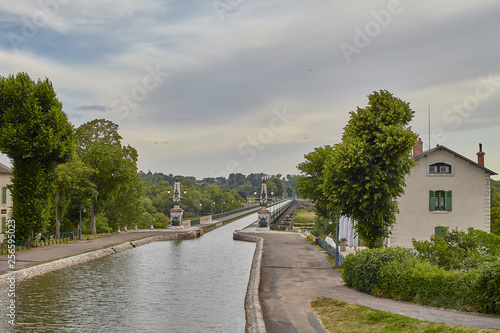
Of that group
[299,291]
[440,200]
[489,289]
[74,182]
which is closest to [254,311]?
[299,291]

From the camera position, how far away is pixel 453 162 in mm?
35500

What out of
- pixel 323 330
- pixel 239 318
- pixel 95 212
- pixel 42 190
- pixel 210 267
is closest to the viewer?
pixel 323 330

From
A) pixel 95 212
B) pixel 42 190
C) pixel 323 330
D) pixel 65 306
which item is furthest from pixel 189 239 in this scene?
pixel 323 330

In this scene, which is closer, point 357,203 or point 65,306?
point 65,306

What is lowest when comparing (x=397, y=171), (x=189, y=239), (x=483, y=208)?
(x=189, y=239)

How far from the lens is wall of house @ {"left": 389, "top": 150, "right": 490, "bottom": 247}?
35.3 m

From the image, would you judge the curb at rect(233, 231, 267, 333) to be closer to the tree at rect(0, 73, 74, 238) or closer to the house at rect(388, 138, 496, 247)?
the house at rect(388, 138, 496, 247)

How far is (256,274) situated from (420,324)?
12448 mm

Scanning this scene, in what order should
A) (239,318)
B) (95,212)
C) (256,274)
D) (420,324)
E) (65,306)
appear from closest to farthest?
(420,324)
(239,318)
(65,306)
(256,274)
(95,212)

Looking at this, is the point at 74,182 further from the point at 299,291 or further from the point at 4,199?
the point at 299,291

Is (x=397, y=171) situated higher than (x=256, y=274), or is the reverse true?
(x=397, y=171)

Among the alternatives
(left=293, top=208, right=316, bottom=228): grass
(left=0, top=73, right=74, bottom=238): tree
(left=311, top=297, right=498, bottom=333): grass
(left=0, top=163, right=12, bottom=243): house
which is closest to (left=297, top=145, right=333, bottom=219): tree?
(left=0, top=73, right=74, bottom=238): tree

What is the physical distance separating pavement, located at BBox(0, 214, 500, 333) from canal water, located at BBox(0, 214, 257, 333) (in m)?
1.54

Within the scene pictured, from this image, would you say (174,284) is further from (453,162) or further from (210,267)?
(453,162)
